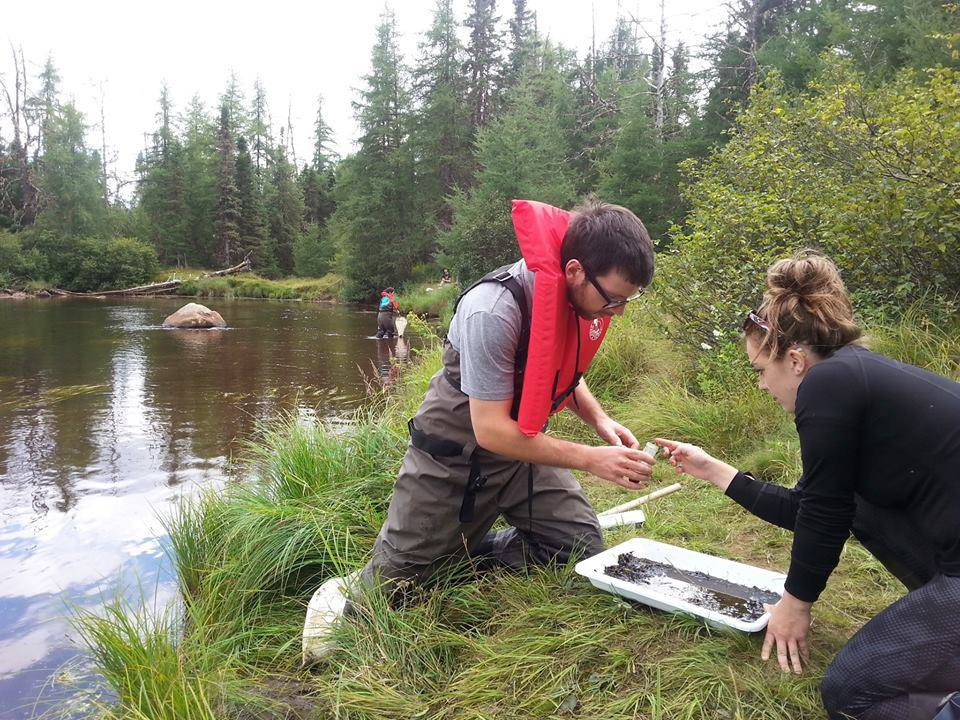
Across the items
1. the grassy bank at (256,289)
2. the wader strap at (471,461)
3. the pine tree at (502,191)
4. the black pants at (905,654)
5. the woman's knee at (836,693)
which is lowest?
the woman's knee at (836,693)

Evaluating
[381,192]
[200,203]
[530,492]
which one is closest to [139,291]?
[200,203]

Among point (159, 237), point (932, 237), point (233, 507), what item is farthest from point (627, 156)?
point (159, 237)

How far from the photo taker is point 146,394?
11164 mm

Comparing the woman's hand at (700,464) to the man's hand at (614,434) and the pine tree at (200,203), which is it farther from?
the pine tree at (200,203)

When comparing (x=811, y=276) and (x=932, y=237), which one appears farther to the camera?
(x=932, y=237)

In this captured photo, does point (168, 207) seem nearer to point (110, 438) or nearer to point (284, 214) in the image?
point (284, 214)

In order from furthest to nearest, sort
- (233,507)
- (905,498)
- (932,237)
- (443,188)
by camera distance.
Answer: (443,188), (932,237), (233,507), (905,498)

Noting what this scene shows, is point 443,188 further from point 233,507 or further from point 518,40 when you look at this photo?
point 233,507

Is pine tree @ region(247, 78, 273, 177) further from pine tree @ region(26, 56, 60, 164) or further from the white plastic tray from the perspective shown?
the white plastic tray

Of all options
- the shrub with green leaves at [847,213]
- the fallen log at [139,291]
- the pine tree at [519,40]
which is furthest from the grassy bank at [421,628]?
the fallen log at [139,291]

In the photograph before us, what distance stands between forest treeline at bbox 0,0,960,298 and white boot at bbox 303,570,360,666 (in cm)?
443

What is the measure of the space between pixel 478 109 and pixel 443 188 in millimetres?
4981

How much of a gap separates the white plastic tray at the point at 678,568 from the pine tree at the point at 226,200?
4724cm

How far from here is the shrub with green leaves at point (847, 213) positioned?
4977mm
